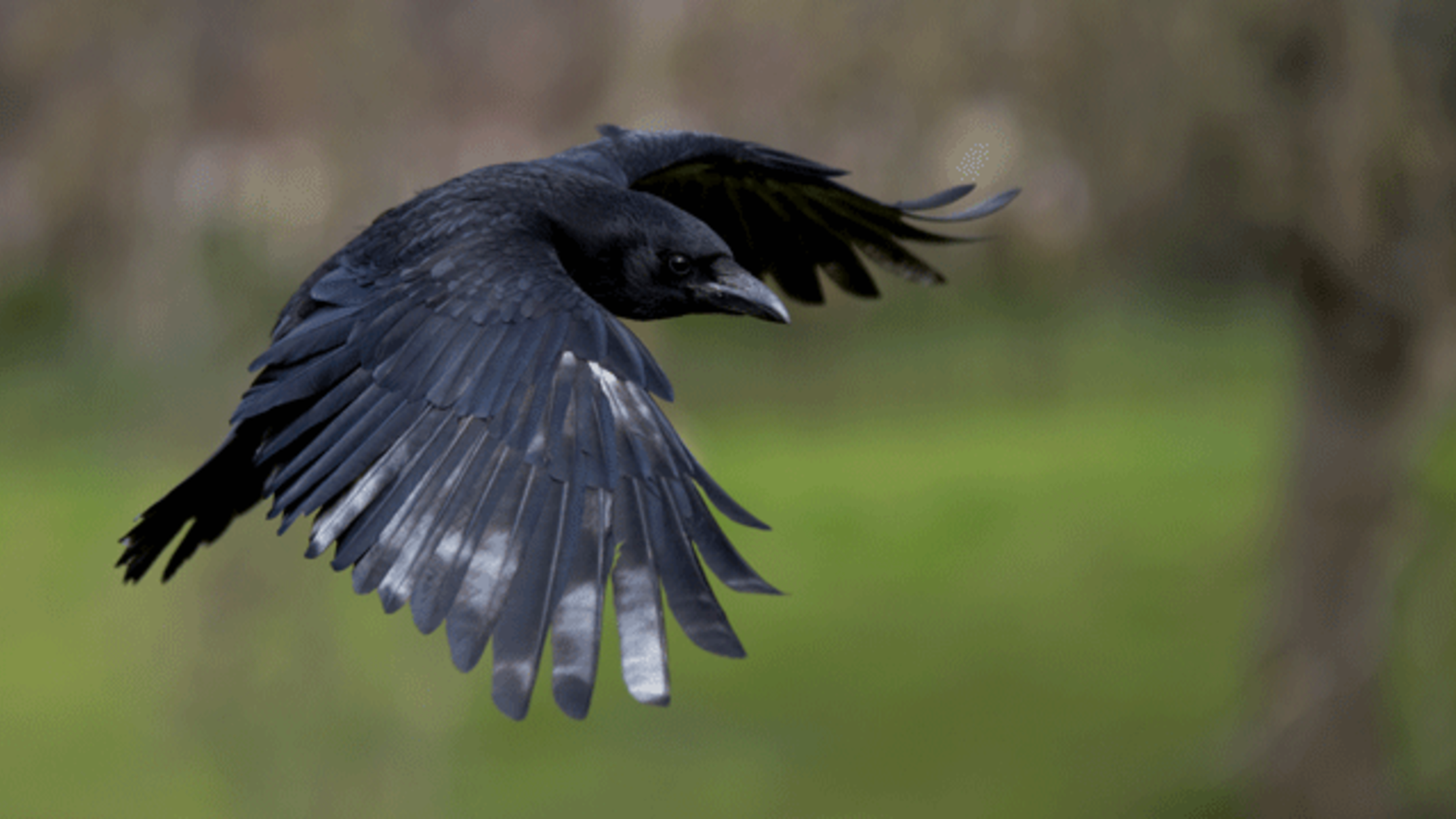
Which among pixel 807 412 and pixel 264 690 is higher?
pixel 807 412

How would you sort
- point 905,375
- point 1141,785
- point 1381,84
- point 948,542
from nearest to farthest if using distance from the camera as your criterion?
1. point 1381,84
2. point 1141,785
3. point 905,375
4. point 948,542

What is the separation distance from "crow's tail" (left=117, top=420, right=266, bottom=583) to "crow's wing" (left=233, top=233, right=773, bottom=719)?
0.29 metres

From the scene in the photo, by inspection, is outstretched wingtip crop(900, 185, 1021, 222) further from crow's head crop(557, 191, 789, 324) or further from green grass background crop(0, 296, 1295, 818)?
green grass background crop(0, 296, 1295, 818)

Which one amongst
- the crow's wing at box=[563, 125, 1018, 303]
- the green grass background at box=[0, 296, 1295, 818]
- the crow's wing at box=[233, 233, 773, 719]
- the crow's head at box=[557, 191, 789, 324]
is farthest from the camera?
the green grass background at box=[0, 296, 1295, 818]

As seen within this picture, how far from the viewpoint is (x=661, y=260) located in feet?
10.1

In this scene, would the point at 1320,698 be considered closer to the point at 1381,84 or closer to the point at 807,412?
the point at 1381,84

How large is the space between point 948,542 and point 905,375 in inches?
65.8

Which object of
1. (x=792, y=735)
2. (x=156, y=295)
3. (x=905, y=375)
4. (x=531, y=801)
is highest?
(x=905, y=375)

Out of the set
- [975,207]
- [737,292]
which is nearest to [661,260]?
[737,292]

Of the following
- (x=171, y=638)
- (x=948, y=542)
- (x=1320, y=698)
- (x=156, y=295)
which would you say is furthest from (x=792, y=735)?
(x=156, y=295)

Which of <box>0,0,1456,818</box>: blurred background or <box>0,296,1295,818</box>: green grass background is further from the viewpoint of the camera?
<box>0,296,1295,818</box>: green grass background

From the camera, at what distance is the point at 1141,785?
29.5ft

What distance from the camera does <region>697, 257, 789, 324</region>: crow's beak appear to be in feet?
9.93

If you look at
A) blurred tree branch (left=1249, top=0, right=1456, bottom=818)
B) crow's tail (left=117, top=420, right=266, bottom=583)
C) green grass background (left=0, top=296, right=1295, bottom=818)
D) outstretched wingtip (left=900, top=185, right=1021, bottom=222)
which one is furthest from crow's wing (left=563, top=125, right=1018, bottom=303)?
blurred tree branch (left=1249, top=0, right=1456, bottom=818)
